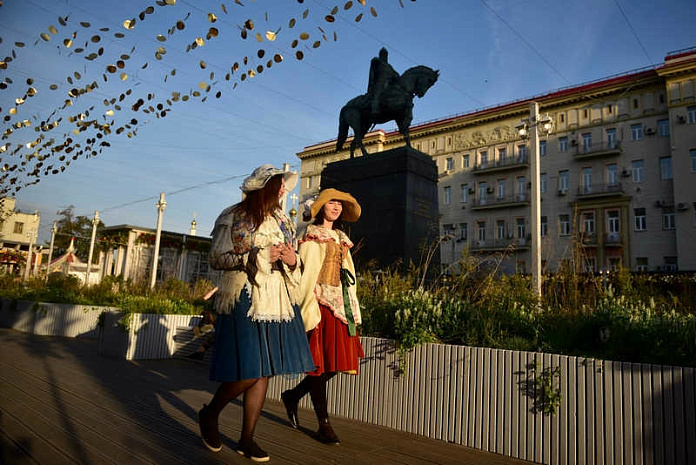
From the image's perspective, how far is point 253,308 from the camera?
9.87ft

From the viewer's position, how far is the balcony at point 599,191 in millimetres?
33534

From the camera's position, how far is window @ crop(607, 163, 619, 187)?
34272 mm

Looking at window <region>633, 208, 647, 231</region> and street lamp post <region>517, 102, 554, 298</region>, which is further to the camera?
window <region>633, 208, 647, 231</region>

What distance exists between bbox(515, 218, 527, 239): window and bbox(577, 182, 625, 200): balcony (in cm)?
445

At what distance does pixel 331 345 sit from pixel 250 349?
891mm

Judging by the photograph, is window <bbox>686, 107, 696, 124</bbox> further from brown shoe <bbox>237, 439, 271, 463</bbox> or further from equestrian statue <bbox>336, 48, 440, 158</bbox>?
brown shoe <bbox>237, 439, 271, 463</bbox>

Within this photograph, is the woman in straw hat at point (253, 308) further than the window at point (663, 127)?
No

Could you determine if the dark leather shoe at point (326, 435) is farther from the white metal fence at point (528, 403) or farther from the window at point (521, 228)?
the window at point (521, 228)

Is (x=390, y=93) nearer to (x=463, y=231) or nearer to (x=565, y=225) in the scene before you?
(x=565, y=225)

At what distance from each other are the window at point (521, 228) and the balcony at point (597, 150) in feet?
20.1

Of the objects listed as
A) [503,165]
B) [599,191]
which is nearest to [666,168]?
[599,191]

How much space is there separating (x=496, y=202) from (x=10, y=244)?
6656 centimetres

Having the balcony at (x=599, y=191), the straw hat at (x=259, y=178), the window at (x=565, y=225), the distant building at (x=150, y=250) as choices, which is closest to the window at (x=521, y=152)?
the balcony at (x=599, y=191)

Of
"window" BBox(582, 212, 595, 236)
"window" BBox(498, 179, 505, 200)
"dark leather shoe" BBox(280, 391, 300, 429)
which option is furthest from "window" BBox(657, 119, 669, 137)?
"dark leather shoe" BBox(280, 391, 300, 429)
